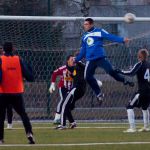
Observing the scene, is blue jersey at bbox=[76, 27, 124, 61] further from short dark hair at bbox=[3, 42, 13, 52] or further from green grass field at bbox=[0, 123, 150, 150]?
short dark hair at bbox=[3, 42, 13, 52]

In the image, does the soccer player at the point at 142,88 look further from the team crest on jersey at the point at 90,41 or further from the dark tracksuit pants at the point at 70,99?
the team crest on jersey at the point at 90,41

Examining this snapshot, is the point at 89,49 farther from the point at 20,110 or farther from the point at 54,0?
the point at 54,0

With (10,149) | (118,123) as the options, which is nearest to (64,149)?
(10,149)

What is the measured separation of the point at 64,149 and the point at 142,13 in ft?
61.1

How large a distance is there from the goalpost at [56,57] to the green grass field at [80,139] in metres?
3.00

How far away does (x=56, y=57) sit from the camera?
24.8 m

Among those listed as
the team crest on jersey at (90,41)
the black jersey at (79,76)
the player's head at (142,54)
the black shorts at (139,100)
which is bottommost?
the black shorts at (139,100)

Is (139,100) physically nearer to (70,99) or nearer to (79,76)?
(79,76)

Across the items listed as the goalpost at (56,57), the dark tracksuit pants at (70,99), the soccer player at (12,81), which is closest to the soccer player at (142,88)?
the dark tracksuit pants at (70,99)

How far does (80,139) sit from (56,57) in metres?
7.61

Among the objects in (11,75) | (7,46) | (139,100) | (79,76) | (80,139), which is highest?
(7,46)

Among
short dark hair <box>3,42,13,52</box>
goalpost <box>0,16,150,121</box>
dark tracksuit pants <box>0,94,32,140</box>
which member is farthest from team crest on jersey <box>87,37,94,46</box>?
goalpost <box>0,16,150,121</box>

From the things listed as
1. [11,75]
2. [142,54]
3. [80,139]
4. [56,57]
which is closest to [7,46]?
[11,75]

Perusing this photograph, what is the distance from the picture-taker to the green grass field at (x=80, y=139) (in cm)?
1566
